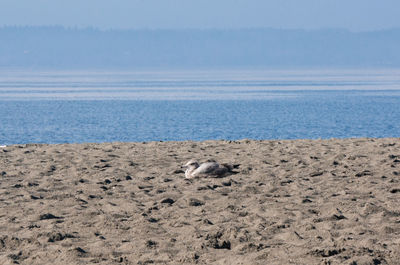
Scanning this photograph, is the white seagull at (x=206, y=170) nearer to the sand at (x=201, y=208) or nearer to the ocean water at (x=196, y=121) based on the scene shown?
the sand at (x=201, y=208)

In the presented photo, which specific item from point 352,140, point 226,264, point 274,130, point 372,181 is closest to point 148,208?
point 226,264

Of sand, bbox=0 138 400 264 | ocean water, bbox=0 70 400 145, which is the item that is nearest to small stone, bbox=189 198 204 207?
sand, bbox=0 138 400 264

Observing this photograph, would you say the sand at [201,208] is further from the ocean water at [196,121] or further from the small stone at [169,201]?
the ocean water at [196,121]

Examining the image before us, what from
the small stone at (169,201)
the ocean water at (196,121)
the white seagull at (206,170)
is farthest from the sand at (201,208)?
the ocean water at (196,121)

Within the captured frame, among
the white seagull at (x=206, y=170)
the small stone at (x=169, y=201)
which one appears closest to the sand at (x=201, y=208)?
the small stone at (x=169, y=201)

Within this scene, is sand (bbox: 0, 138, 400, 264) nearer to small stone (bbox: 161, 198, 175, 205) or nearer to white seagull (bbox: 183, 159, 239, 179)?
small stone (bbox: 161, 198, 175, 205)

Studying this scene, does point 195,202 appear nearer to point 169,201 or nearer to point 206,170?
point 169,201

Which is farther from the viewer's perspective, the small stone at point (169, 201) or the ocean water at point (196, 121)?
the ocean water at point (196, 121)

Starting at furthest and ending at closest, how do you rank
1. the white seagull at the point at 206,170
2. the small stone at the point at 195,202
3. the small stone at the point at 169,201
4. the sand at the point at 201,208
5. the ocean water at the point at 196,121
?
the ocean water at the point at 196,121 < the white seagull at the point at 206,170 < the small stone at the point at 169,201 < the small stone at the point at 195,202 < the sand at the point at 201,208

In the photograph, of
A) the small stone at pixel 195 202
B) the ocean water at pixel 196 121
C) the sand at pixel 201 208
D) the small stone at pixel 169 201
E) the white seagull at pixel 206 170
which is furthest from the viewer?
the ocean water at pixel 196 121

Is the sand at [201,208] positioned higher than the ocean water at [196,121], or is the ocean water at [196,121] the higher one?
the sand at [201,208]

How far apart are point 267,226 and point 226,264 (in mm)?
1477

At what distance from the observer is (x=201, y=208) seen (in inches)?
324

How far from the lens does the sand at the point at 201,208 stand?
621cm
